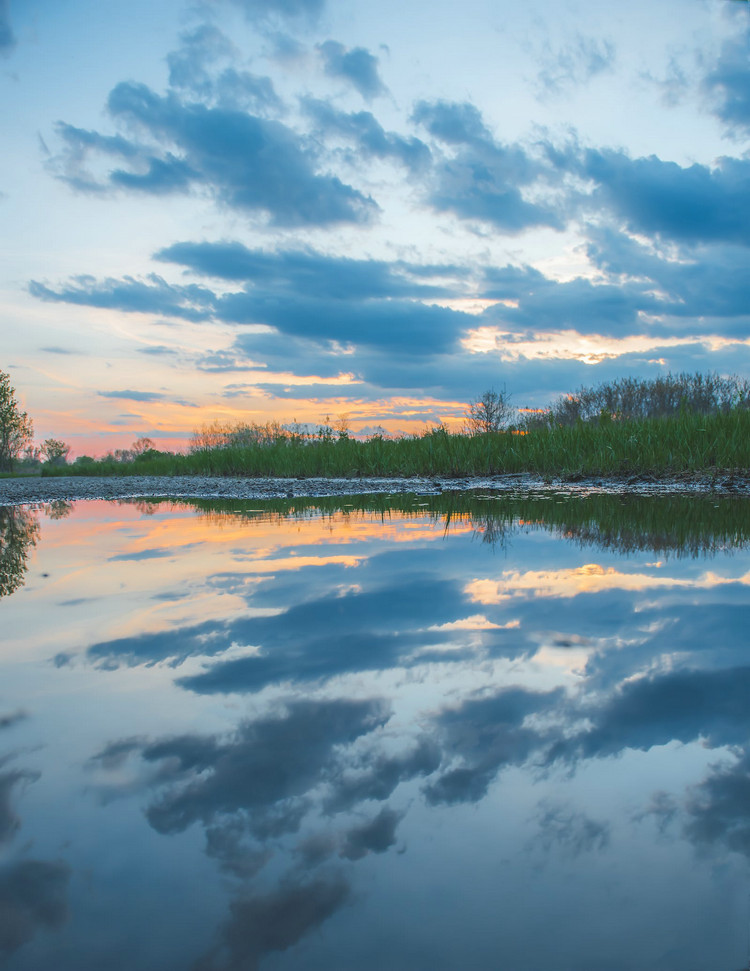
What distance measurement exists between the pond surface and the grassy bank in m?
7.47

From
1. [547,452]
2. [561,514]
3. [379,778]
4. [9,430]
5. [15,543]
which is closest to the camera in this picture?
[379,778]

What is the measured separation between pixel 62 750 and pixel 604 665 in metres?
1.52

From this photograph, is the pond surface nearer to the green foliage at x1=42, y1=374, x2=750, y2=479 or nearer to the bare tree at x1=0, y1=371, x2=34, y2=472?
the green foliage at x1=42, y1=374, x2=750, y2=479

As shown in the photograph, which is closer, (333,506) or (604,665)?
(604,665)

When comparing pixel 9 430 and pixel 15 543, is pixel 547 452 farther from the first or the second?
pixel 9 430

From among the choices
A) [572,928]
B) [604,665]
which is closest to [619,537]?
[604,665]

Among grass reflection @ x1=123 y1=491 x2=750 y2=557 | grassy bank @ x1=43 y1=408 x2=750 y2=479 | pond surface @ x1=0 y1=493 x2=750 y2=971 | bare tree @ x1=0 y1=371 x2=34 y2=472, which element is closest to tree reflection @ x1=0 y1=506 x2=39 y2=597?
pond surface @ x1=0 y1=493 x2=750 y2=971

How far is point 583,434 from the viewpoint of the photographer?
11281 millimetres

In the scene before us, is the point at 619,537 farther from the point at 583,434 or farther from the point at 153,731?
the point at 583,434

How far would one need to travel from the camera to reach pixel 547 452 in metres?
11.1

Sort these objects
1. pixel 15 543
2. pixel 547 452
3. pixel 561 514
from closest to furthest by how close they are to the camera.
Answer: pixel 15 543, pixel 561 514, pixel 547 452

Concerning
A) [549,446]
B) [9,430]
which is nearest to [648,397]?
[549,446]

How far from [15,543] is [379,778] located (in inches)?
176

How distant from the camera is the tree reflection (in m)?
3.38
